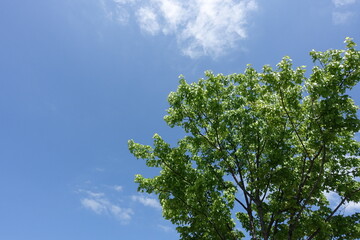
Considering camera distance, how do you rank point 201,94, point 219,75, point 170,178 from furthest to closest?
1. point 219,75
2. point 201,94
3. point 170,178

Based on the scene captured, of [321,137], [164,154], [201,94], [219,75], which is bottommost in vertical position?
[321,137]

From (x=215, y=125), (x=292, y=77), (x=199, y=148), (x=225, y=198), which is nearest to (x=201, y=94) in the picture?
(x=215, y=125)

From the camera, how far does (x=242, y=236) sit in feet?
50.9

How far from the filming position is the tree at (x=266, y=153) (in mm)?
12102

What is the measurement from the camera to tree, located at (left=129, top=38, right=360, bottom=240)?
39.7 ft

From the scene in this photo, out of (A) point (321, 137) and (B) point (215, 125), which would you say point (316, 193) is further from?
(B) point (215, 125)

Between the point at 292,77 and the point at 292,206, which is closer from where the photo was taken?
the point at 292,77

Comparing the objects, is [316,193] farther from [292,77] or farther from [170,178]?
[170,178]

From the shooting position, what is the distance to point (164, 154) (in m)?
15.6

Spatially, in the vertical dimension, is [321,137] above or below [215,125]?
below

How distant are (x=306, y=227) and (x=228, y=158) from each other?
570 cm

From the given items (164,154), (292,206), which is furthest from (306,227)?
(164,154)

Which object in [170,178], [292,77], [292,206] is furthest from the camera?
[170,178]

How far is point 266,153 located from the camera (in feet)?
52.5
